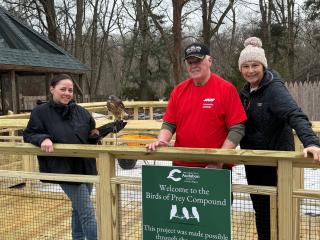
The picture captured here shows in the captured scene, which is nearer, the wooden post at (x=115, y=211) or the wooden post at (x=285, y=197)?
the wooden post at (x=285, y=197)

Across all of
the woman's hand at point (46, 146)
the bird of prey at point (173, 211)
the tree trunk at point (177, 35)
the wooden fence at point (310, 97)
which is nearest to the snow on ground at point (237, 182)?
the bird of prey at point (173, 211)

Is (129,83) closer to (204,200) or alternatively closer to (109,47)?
(109,47)

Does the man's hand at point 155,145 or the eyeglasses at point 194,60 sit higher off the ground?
the eyeglasses at point 194,60

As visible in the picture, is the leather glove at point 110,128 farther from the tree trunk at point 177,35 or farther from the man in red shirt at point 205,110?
the tree trunk at point 177,35

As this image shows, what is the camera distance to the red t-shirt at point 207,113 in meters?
2.97

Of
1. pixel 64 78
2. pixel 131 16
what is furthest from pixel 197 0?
pixel 64 78

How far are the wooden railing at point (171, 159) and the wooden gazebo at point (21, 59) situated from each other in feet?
33.3

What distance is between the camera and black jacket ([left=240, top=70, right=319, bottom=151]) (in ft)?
9.37

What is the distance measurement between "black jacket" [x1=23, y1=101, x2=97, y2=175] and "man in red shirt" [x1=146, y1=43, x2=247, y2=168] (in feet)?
2.71

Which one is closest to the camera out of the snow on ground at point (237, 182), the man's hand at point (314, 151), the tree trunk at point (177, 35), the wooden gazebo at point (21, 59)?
the man's hand at point (314, 151)

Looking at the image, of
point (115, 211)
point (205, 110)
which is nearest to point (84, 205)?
point (115, 211)

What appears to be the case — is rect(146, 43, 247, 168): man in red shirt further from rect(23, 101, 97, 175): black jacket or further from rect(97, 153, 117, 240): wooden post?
rect(23, 101, 97, 175): black jacket

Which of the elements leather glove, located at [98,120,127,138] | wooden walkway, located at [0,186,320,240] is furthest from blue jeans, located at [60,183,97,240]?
leather glove, located at [98,120,127,138]

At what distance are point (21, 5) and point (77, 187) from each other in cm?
2458
